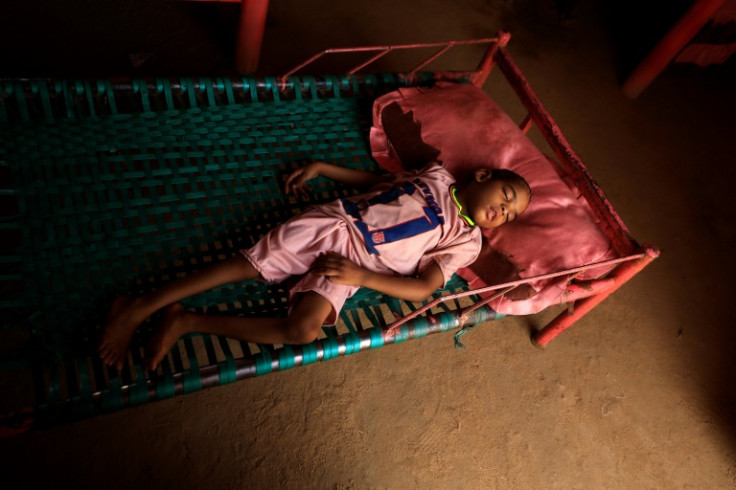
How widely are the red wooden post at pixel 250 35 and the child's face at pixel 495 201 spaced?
1325mm

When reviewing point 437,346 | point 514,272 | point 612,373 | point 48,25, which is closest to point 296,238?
point 514,272

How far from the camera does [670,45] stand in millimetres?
3096

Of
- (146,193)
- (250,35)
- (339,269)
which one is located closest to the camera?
(339,269)

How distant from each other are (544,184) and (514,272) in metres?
0.39

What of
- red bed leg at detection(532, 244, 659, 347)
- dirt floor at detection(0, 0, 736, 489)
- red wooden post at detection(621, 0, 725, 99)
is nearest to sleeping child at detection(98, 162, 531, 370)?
red bed leg at detection(532, 244, 659, 347)

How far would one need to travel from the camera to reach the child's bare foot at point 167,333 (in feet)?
4.39

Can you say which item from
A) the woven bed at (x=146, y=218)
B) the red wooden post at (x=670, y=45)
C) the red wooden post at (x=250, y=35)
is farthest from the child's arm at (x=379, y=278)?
the red wooden post at (x=670, y=45)

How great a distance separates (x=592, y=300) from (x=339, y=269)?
3.16ft

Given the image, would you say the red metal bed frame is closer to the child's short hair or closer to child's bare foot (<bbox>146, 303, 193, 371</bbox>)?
the child's short hair

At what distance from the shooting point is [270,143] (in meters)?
1.96

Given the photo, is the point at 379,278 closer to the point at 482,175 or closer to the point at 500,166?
the point at 482,175

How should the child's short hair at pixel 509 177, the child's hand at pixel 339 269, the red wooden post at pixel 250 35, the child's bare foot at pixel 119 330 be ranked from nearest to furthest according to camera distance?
the child's bare foot at pixel 119 330, the child's hand at pixel 339 269, the child's short hair at pixel 509 177, the red wooden post at pixel 250 35

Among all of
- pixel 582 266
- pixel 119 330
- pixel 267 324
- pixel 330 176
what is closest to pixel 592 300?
pixel 582 266

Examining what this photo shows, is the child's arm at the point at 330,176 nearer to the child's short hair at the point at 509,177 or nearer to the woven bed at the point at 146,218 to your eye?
the woven bed at the point at 146,218
